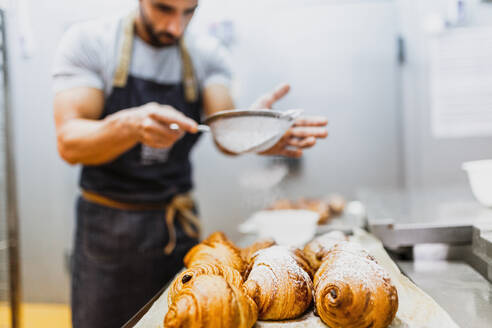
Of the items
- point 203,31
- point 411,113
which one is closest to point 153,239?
point 203,31

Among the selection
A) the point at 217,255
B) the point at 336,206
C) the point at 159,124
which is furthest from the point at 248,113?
the point at 336,206

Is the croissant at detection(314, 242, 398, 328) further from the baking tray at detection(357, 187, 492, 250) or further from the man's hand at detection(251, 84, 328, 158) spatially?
the man's hand at detection(251, 84, 328, 158)

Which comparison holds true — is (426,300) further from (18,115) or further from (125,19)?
(18,115)

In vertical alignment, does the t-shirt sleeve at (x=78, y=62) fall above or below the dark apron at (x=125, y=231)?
above

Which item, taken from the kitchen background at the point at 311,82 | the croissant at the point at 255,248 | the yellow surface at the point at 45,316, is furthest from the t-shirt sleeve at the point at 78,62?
the yellow surface at the point at 45,316

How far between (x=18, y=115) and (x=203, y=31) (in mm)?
1414

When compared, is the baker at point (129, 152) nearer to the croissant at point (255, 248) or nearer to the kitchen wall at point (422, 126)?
the croissant at point (255, 248)

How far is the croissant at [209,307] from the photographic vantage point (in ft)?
2.02

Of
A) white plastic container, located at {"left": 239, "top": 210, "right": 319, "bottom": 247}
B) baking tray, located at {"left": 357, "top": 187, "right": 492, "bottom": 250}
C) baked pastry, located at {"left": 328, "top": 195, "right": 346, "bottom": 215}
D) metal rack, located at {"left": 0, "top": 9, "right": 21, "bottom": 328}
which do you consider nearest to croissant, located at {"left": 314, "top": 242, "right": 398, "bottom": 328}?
baking tray, located at {"left": 357, "top": 187, "right": 492, "bottom": 250}

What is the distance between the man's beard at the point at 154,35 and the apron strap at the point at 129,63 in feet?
0.24

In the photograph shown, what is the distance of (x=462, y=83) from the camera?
6.98ft

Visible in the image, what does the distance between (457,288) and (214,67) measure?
4.10 ft

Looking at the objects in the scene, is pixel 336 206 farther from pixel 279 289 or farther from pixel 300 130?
pixel 279 289

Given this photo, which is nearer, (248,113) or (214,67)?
(248,113)
